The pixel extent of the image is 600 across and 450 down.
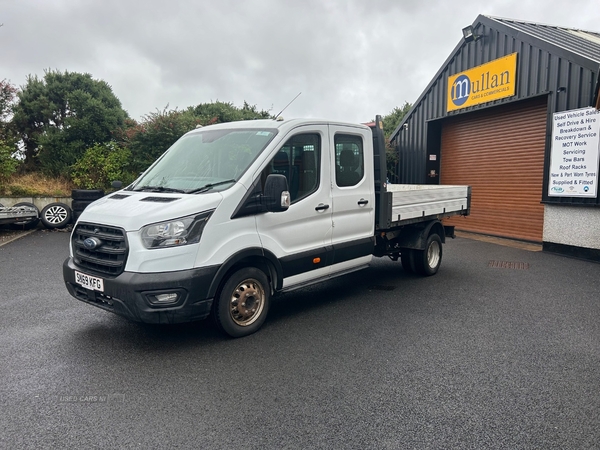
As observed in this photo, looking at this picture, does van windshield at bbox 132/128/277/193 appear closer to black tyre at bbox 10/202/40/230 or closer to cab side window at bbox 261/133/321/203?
cab side window at bbox 261/133/321/203

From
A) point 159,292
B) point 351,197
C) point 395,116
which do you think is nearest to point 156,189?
point 159,292

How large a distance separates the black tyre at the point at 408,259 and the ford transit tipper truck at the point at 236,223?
1160 mm

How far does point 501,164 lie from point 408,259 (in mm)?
5921

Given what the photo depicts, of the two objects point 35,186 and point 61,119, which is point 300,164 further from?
→ point 61,119

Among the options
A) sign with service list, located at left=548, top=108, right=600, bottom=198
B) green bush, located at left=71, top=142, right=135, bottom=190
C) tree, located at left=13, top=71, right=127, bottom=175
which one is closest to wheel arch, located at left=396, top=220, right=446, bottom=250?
sign with service list, located at left=548, top=108, right=600, bottom=198

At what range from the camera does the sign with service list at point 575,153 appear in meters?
8.61

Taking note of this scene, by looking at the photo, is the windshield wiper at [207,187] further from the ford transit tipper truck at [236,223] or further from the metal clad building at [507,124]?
the metal clad building at [507,124]

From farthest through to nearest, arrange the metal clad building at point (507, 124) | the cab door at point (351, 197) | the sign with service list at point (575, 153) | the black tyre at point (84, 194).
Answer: the black tyre at point (84, 194), the metal clad building at point (507, 124), the sign with service list at point (575, 153), the cab door at point (351, 197)

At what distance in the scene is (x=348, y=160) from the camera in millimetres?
5695

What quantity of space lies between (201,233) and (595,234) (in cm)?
A: 810

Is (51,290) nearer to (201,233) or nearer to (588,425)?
(201,233)

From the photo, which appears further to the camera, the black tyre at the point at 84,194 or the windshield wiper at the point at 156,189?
the black tyre at the point at 84,194

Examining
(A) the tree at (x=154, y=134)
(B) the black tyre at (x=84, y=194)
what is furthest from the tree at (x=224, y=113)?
(B) the black tyre at (x=84, y=194)

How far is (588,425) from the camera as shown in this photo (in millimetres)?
3016
